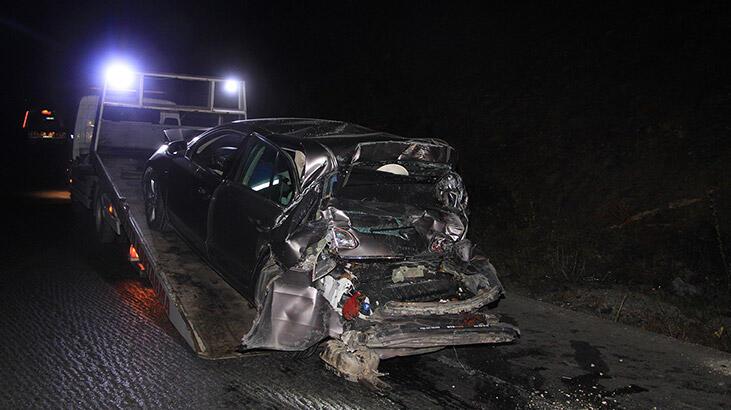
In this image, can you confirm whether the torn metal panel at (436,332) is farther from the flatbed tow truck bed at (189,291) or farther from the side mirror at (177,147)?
the side mirror at (177,147)

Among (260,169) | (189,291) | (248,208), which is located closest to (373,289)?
(248,208)

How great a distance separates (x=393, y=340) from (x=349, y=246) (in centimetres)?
75

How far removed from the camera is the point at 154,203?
278 inches

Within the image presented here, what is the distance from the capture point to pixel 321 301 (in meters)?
4.54

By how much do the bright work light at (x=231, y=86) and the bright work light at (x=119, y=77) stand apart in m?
1.37

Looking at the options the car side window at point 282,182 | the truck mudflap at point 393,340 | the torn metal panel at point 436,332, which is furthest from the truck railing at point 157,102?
the torn metal panel at point 436,332

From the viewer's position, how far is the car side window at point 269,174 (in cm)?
502

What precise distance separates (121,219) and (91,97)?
5765 mm

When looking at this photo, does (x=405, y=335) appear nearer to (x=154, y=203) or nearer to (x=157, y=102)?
(x=154, y=203)

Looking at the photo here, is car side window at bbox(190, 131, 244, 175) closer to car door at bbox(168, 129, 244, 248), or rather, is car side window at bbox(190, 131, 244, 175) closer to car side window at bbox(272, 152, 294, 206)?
car door at bbox(168, 129, 244, 248)

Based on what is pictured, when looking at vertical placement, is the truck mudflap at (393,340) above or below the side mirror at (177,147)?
below

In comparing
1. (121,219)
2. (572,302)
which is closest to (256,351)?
(121,219)

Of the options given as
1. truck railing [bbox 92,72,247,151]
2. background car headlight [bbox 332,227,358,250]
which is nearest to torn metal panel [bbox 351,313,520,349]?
background car headlight [bbox 332,227,358,250]

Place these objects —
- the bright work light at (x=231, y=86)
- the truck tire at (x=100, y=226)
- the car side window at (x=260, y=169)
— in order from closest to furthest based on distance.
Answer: the car side window at (x=260, y=169)
the truck tire at (x=100, y=226)
the bright work light at (x=231, y=86)
